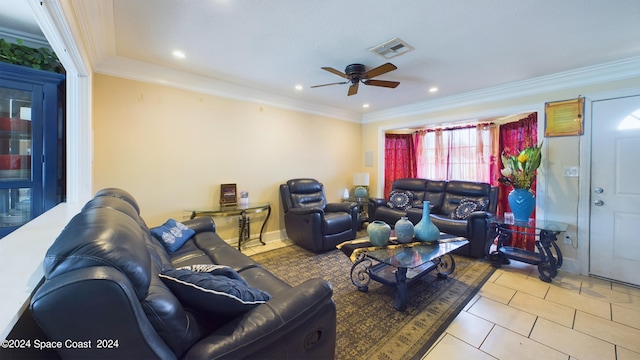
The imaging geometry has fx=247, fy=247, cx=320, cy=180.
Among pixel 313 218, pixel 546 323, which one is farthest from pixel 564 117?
pixel 313 218

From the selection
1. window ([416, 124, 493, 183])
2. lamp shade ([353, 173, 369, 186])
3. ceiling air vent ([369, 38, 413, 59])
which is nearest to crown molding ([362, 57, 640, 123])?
window ([416, 124, 493, 183])

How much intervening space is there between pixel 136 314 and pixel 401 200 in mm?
4332

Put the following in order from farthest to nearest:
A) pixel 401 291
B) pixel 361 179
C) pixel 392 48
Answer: pixel 361 179 → pixel 392 48 → pixel 401 291

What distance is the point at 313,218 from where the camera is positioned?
347 centimetres

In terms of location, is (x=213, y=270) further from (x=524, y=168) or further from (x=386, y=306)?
(x=524, y=168)

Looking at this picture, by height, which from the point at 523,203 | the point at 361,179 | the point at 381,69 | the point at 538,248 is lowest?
the point at 538,248

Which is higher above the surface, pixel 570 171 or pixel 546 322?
pixel 570 171

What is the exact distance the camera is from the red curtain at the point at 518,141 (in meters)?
3.69

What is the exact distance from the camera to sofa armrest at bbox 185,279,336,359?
3.05 ft

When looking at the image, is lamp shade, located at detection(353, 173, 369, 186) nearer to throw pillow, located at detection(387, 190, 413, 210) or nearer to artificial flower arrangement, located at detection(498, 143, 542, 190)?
throw pillow, located at detection(387, 190, 413, 210)

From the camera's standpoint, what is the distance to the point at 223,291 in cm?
104

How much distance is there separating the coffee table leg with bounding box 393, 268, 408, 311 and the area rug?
48mm

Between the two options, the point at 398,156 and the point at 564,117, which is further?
the point at 398,156

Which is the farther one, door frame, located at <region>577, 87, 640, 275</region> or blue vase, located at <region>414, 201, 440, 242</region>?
door frame, located at <region>577, 87, 640, 275</region>
